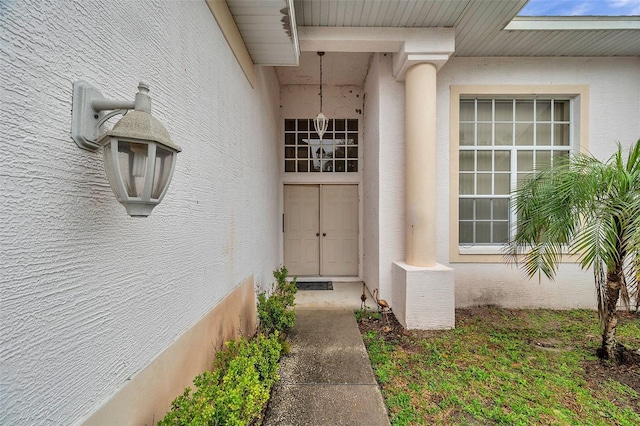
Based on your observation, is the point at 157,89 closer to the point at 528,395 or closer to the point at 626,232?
the point at 528,395

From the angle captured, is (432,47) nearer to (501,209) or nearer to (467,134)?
(467,134)

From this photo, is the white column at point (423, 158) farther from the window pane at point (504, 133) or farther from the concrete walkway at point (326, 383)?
the window pane at point (504, 133)

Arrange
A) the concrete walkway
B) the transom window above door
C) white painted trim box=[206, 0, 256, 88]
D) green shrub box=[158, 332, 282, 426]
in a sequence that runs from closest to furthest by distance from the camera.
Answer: green shrub box=[158, 332, 282, 426] → the concrete walkway → white painted trim box=[206, 0, 256, 88] → the transom window above door

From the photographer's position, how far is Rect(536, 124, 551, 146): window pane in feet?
14.2

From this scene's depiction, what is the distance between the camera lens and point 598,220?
8.19 ft

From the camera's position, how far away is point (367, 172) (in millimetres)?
4926

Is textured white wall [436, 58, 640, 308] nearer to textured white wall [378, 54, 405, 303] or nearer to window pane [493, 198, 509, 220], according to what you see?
textured white wall [378, 54, 405, 303]

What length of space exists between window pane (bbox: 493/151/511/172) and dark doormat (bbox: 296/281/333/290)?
3.52 m

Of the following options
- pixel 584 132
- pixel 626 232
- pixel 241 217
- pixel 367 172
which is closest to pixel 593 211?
pixel 626 232

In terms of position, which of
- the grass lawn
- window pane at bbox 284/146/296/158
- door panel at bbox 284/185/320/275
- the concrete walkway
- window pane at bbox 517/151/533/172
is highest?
window pane at bbox 284/146/296/158

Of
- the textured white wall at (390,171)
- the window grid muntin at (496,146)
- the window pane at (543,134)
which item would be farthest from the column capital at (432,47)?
the window pane at (543,134)

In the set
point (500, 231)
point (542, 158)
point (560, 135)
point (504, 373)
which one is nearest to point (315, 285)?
point (504, 373)

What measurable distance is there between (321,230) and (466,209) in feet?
8.89

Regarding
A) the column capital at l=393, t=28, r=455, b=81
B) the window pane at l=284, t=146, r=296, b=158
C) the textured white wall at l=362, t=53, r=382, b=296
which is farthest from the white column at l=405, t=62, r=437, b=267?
the window pane at l=284, t=146, r=296, b=158
